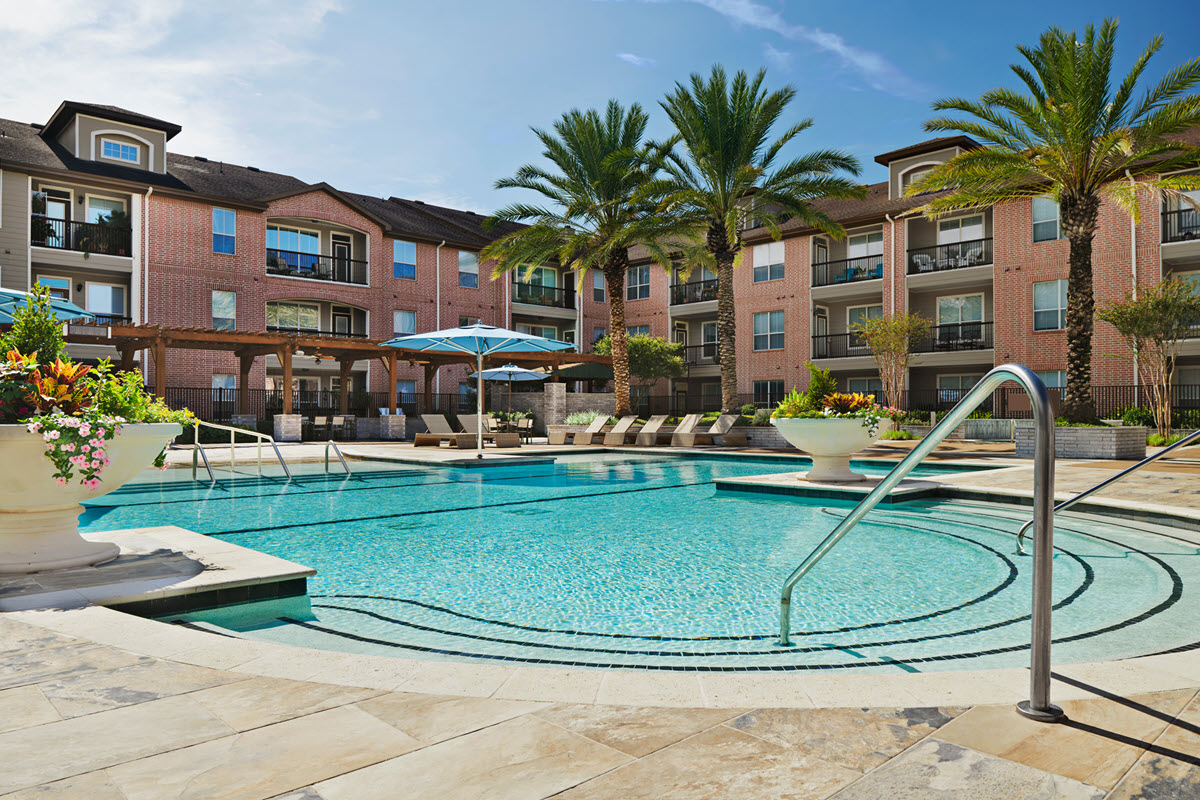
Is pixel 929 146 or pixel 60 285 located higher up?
pixel 929 146

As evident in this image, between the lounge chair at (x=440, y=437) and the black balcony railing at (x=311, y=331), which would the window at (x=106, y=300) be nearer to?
the black balcony railing at (x=311, y=331)

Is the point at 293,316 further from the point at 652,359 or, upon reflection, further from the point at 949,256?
the point at 949,256

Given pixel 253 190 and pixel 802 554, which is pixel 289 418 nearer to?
pixel 253 190

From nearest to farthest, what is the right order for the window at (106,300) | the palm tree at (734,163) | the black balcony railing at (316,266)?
1. the palm tree at (734,163)
2. the window at (106,300)
3. the black balcony railing at (316,266)

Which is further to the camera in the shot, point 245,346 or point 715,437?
point 245,346

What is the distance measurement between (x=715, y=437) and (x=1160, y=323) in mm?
11520

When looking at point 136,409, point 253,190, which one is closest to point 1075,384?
point 136,409

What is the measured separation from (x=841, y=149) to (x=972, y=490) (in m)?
14.8

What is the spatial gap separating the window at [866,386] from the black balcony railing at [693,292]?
7474 mm

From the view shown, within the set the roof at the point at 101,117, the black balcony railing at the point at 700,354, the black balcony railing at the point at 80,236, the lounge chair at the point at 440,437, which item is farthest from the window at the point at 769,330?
the black balcony railing at the point at 80,236

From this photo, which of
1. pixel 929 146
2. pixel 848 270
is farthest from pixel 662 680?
pixel 929 146

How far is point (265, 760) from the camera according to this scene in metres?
1.96

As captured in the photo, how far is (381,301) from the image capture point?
31.2 metres

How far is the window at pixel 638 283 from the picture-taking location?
37281mm
